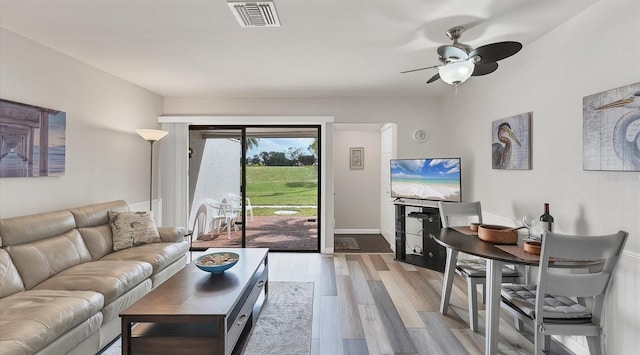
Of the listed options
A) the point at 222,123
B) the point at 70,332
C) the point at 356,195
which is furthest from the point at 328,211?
the point at 70,332

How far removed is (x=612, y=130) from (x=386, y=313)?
2.23 meters

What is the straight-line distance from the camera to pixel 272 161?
5238 mm

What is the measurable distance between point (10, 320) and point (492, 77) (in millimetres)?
4517

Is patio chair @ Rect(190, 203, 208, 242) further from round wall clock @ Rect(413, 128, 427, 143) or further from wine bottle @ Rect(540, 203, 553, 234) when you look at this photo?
wine bottle @ Rect(540, 203, 553, 234)

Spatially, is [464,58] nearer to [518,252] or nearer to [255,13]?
[518,252]

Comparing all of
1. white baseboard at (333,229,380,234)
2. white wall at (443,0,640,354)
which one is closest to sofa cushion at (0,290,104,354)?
white wall at (443,0,640,354)

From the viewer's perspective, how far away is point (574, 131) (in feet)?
7.77

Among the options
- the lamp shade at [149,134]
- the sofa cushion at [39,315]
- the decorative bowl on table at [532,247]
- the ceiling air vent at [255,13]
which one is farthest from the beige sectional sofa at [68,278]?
the decorative bowl on table at [532,247]

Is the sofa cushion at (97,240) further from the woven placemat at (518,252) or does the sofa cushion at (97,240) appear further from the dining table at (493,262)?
the woven placemat at (518,252)

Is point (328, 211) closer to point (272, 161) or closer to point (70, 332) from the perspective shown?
point (272, 161)

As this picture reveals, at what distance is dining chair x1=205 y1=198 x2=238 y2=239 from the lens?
208 inches

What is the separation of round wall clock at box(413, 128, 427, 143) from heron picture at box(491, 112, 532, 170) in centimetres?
158

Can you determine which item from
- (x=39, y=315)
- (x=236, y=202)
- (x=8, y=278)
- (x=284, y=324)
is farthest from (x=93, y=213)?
(x=284, y=324)

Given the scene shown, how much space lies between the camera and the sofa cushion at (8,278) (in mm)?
2277
